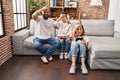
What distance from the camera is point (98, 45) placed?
2.81 meters

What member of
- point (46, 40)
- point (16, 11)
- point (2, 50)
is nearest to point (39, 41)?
point (46, 40)

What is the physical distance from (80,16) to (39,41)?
286 centimetres

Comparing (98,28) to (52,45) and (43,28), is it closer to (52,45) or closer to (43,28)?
(52,45)

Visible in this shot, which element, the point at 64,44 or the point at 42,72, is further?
the point at 64,44

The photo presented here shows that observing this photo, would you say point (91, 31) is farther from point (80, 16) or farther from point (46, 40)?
point (80, 16)

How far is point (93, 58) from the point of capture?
280 cm

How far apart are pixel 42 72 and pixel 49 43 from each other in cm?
82

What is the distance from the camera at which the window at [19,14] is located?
161 inches

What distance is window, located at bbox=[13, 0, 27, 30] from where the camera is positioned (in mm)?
4078

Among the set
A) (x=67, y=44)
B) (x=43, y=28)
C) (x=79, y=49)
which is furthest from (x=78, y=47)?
(x=43, y=28)

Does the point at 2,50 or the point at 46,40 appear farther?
the point at 46,40

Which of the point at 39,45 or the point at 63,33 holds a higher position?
the point at 63,33

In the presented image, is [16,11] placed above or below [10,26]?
above

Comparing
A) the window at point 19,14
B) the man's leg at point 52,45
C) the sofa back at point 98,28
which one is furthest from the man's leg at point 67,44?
the window at point 19,14
